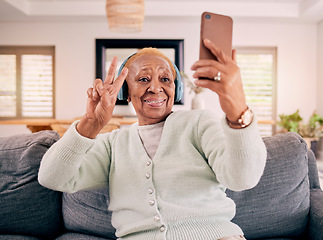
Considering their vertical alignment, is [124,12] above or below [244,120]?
above

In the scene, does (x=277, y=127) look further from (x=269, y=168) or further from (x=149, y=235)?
(x=149, y=235)

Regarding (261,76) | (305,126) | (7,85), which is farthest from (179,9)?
(7,85)

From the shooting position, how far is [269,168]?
4.28 ft

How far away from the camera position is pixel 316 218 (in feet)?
4.12

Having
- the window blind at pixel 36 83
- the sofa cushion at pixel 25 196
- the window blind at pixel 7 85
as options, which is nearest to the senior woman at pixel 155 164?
the sofa cushion at pixel 25 196

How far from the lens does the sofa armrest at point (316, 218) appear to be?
122cm

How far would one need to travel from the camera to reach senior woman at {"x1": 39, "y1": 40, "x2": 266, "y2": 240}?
3.11 ft

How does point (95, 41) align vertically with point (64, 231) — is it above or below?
above

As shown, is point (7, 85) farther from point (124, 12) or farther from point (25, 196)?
point (25, 196)

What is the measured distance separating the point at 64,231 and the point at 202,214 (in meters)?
0.79

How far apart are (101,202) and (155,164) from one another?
1.40ft

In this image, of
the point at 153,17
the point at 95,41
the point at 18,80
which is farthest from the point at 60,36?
the point at 153,17

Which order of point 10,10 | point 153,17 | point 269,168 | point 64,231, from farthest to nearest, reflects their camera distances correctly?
point 153,17, point 10,10, point 64,231, point 269,168

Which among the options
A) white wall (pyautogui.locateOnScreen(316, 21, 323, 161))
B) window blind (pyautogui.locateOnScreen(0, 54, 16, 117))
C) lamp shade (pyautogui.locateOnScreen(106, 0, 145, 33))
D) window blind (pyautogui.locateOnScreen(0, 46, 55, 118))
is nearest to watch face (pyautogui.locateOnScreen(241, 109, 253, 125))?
lamp shade (pyautogui.locateOnScreen(106, 0, 145, 33))
